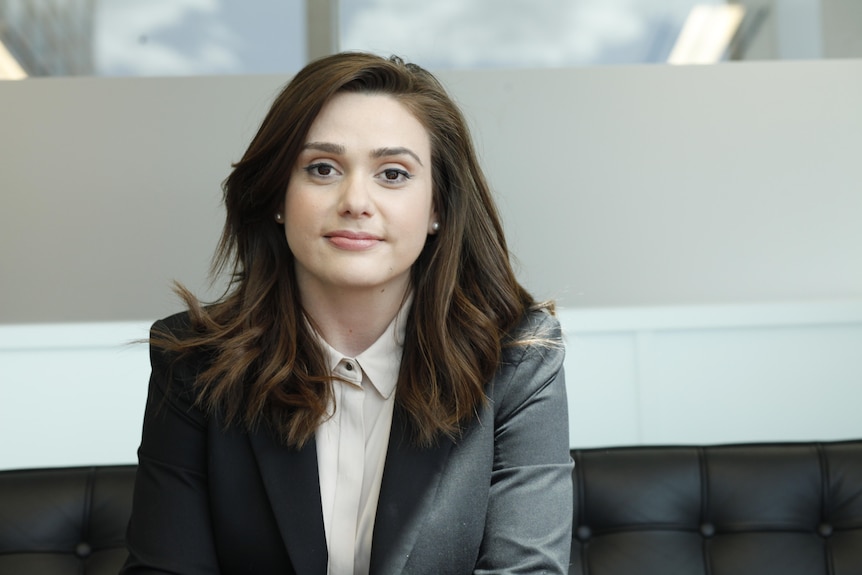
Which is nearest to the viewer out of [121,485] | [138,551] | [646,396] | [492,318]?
[138,551]

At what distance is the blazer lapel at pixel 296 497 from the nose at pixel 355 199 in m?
0.37

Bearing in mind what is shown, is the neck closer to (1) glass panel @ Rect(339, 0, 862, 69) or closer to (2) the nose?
(2) the nose

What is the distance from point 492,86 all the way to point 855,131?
2.76 feet

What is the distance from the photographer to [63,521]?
1821mm

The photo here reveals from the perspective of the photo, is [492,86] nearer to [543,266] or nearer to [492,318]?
[543,266]

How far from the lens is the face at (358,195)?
156cm

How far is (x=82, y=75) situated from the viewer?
7.59 ft

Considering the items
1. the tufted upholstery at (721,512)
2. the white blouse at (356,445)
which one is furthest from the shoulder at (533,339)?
the tufted upholstery at (721,512)

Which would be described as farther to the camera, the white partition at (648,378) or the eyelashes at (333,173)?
the white partition at (648,378)

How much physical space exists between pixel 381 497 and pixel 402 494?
3cm

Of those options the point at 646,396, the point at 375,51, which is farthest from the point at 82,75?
the point at 646,396

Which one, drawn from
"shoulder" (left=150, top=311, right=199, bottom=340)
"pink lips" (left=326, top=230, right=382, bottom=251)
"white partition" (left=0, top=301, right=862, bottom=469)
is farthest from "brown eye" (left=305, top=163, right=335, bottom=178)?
"white partition" (left=0, top=301, right=862, bottom=469)

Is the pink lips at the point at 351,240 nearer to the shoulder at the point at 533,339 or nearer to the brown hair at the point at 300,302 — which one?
the brown hair at the point at 300,302

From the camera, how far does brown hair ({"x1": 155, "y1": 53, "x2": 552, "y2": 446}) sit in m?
1.58
